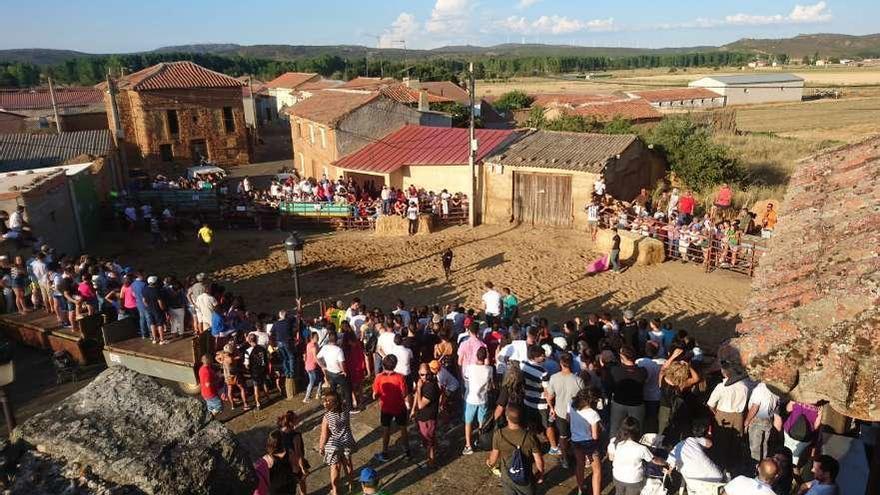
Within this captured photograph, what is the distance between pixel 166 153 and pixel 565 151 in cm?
2458

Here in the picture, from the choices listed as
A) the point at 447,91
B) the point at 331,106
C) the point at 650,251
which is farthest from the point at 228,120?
the point at 650,251

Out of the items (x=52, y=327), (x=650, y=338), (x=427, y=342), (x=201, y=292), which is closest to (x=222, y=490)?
(x=427, y=342)

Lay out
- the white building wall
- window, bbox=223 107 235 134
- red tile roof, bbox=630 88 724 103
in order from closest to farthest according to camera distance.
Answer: window, bbox=223 107 235 134, red tile roof, bbox=630 88 724 103, the white building wall

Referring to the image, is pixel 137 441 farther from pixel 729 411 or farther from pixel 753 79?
pixel 753 79

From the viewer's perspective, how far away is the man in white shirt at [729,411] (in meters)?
6.85

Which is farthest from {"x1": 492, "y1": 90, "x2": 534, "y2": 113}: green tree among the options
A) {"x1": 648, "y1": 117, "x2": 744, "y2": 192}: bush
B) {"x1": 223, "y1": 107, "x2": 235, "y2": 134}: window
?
{"x1": 648, "y1": 117, "x2": 744, "y2": 192}: bush

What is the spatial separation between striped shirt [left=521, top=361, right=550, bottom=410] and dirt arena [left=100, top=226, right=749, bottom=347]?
20.8ft

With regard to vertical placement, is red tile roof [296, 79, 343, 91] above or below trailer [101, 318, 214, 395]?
above

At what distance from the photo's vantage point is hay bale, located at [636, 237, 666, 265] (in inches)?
672

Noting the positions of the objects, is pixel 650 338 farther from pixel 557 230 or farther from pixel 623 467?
pixel 557 230

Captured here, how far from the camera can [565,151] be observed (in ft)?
70.8

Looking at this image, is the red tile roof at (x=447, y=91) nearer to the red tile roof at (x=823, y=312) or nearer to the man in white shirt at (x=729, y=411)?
the man in white shirt at (x=729, y=411)

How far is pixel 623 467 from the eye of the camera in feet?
19.1

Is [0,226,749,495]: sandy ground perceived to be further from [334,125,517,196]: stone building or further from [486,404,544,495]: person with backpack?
[334,125,517,196]: stone building
